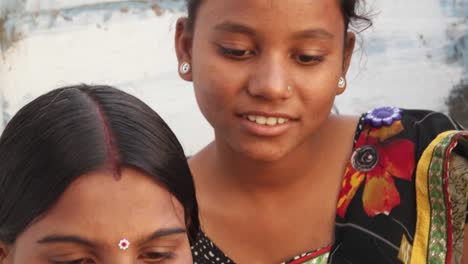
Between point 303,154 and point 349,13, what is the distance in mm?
389

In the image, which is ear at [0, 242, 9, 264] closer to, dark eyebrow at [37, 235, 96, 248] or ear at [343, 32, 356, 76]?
dark eyebrow at [37, 235, 96, 248]

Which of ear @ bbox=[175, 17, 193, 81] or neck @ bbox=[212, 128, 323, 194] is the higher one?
ear @ bbox=[175, 17, 193, 81]

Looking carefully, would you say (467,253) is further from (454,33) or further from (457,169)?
(454,33)

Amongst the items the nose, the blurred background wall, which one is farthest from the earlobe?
the blurred background wall

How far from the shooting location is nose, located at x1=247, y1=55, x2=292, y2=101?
192 centimetres

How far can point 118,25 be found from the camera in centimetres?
353

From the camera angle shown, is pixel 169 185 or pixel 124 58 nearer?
pixel 169 185

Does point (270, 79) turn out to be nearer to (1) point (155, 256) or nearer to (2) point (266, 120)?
(2) point (266, 120)

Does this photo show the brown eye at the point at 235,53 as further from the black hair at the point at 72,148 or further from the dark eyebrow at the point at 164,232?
the dark eyebrow at the point at 164,232

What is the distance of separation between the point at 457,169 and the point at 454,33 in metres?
1.59

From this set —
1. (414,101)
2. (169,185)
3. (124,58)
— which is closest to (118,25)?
(124,58)

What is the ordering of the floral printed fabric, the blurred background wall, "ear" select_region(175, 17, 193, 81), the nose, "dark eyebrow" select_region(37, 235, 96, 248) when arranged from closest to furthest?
"dark eyebrow" select_region(37, 235, 96, 248) < the nose < the floral printed fabric < "ear" select_region(175, 17, 193, 81) < the blurred background wall

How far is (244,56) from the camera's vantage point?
6.52ft

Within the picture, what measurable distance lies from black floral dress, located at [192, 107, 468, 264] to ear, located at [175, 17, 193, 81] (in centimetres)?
46
